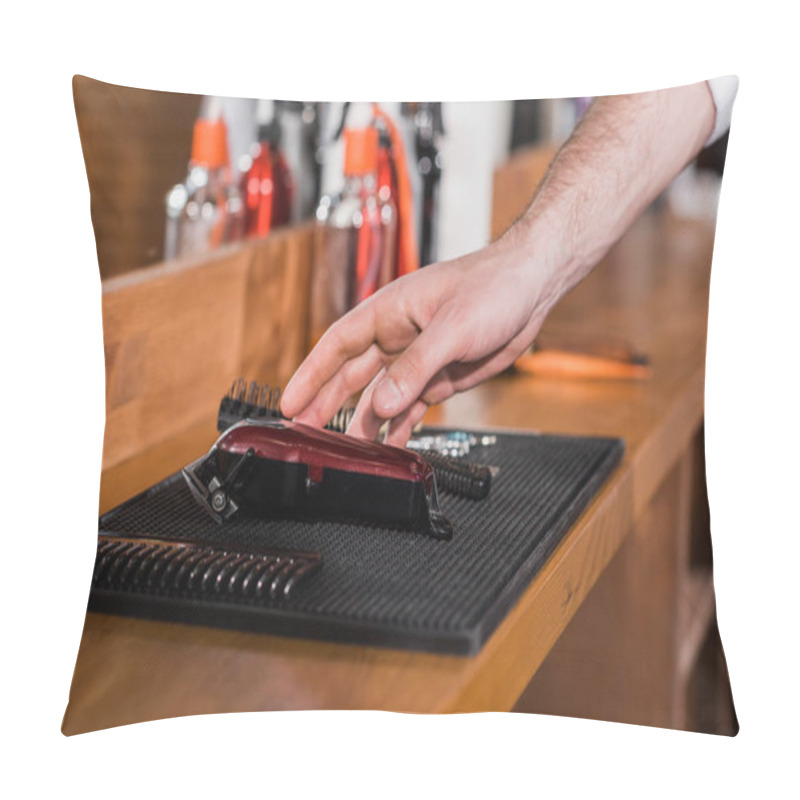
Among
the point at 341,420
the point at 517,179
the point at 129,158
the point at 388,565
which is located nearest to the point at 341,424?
the point at 341,420

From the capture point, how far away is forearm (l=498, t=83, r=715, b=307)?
1.02m

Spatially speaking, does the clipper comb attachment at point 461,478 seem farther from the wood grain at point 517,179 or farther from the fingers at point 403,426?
the wood grain at point 517,179

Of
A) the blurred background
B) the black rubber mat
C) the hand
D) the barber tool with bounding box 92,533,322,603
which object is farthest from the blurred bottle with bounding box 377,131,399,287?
the barber tool with bounding box 92,533,322,603

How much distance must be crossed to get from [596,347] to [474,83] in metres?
0.37

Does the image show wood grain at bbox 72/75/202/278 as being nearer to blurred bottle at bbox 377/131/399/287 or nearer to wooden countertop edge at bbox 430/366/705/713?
blurred bottle at bbox 377/131/399/287

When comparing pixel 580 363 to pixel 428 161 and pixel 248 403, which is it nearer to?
pixel 428 161

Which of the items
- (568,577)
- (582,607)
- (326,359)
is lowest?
(582,607)

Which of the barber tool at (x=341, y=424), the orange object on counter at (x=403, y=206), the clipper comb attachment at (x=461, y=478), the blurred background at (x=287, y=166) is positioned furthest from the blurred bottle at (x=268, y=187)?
the clipper comb attachment at (x=461, y=478)

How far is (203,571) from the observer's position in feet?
2.59

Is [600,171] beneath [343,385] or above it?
above

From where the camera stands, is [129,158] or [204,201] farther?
[204,201]

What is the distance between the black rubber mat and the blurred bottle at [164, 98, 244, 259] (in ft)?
0.92

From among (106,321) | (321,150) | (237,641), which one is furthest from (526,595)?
(321,150)

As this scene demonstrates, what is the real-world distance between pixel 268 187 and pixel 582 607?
482mm
